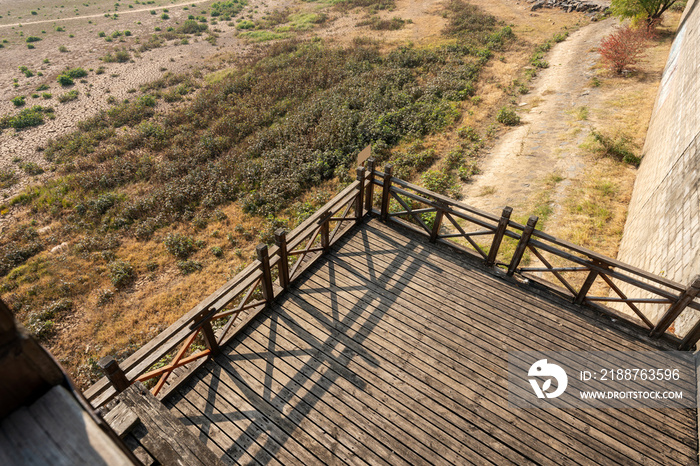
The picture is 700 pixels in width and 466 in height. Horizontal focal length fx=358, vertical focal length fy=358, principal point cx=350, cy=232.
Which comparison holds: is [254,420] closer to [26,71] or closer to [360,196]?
[360,196]

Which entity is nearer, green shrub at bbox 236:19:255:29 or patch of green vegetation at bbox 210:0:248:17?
green shrub at bbox 236:19:255:29

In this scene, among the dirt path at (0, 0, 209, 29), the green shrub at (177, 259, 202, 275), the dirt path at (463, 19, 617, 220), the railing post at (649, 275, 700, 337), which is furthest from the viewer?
the dirt path at (0, 0, 209, 29)

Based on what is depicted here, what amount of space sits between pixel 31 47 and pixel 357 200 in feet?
171

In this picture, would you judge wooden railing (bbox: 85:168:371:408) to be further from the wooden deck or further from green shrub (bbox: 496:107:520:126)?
green shrub (bbox: 496:107:520:126)

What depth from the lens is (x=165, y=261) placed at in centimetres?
1301

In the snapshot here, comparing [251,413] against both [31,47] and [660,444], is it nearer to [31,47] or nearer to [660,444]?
[660,444]

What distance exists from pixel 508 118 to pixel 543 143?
2.60 metres

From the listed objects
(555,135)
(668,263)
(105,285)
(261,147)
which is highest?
(668,263)

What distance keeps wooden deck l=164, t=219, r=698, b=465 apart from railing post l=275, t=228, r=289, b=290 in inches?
13.7

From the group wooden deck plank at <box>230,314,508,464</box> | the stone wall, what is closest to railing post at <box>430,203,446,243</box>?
wooden deck plank at <box>230,314,508,464</box>

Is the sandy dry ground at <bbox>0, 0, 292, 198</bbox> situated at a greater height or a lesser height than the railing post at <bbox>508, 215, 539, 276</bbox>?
lesser

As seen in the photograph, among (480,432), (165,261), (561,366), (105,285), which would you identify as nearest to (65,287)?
(105,285)

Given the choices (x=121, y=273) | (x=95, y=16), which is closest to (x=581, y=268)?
(x=121, y=273)

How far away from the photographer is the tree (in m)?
23.7
